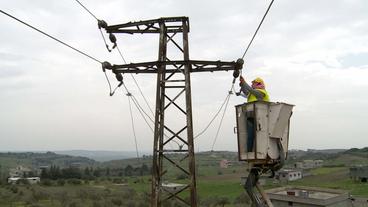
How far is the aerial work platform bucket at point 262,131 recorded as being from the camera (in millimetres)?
5536

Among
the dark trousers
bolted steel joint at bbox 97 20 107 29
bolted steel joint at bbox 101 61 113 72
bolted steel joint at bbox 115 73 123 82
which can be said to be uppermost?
bolted steel joint at bbox 97 20 107 29

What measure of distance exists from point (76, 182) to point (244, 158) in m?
85.8

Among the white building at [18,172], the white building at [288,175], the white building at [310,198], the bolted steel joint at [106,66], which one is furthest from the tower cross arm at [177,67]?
the white building at [18,172]

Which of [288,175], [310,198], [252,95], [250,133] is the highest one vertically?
[252,95]

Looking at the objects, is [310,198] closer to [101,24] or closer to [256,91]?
[101,24]

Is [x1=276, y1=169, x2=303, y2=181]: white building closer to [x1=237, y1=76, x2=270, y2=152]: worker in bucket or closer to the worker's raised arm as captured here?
the worker's raised arm

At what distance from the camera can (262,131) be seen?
5.55m

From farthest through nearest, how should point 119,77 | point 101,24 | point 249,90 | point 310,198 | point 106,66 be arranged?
point 310,198
point 119,77
point 101,24
point 106,66
point 249,90

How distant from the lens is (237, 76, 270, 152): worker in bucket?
566 cm

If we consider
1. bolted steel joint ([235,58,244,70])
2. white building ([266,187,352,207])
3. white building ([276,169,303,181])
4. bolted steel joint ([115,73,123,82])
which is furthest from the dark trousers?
white building ([276,169,303,181])

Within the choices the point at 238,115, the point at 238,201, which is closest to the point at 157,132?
the point at 238,115

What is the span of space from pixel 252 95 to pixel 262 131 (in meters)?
0.69

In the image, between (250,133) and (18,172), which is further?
(18,172)

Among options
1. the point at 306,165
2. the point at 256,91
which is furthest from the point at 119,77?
the point at 306,165
